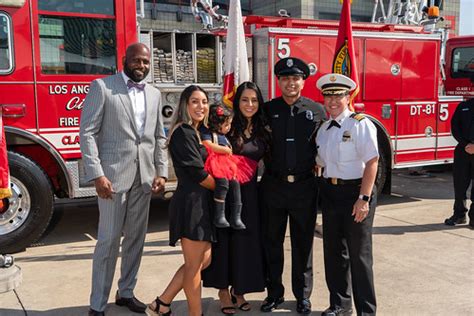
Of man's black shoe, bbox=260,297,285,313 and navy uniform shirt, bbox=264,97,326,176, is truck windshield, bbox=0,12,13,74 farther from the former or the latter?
man's black shoe, bbox=260,297,285,313

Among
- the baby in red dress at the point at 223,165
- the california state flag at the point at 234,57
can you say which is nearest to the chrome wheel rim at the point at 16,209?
the california state flag at the point at 234,57

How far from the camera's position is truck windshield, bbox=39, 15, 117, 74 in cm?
500

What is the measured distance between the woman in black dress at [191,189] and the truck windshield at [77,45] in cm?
232

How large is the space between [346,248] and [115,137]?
1.77 m

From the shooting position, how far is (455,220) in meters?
6.13

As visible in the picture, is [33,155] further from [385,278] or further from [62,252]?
[385,278]

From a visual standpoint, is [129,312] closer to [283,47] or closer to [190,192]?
[190,192]

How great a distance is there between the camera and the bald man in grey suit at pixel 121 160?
344cm

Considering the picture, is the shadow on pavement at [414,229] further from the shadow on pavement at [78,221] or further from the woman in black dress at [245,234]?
the woman in black dress at [245,234]

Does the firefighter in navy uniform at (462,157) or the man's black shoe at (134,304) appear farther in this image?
the firefighter in navy uniform at (462,157)

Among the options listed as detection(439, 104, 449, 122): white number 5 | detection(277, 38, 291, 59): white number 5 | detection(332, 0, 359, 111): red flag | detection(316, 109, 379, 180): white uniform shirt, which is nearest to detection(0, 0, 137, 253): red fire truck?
detection(277, 38, 291, 59): white number 5

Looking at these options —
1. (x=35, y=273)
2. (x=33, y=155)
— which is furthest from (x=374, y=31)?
(x=35, y=273)

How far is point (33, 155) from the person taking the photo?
5.39 meters

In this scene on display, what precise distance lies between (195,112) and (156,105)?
65cm
